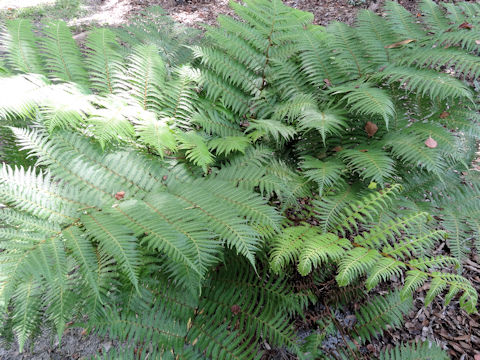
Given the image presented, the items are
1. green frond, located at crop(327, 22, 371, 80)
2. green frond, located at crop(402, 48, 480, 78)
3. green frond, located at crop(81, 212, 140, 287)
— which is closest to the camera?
green frond, located at crop(81, 212, 140, 287)

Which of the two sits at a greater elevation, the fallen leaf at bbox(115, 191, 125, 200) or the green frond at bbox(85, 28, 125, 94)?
the green frond at bbox(85, 28, 125, 94)

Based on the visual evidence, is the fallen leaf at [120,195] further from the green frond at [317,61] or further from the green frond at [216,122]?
the green frond at [317,61]

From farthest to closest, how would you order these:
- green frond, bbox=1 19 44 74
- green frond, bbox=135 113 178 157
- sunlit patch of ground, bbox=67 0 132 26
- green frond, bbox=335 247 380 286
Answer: sunlit patch of ground, bbox=67 0 132 26 < green frond, bbox=1 19 44 74 < green frond, bbox=135 113 178 157 < green frond, bbox=335 247 380 286

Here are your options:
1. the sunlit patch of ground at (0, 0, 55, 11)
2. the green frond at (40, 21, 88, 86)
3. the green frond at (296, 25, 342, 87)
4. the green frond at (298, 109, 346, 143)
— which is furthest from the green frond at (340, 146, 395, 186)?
the sunlit patch of ground at (0, 0, 55, 11)

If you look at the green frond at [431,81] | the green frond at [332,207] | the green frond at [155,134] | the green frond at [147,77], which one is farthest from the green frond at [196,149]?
the green frond at [431,81]

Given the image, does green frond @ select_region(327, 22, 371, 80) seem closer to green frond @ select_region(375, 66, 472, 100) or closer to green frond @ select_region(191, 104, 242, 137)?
green frond @ select_region(375, 66, 472, 100)

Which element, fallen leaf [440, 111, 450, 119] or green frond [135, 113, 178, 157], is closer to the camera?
green frond [135, 113, 178, 157]

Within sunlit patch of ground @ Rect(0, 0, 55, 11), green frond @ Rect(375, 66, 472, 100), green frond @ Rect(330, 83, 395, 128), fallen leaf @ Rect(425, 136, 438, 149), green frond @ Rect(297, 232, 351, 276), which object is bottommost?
sunlit patch of ground @ Rect(0, 0, 55, 11)

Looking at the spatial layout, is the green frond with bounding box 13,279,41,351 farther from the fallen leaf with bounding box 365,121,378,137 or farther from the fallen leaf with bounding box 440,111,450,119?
the fallen leaf with bounding box 440,111,450,119

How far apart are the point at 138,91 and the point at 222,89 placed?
0.57 metres

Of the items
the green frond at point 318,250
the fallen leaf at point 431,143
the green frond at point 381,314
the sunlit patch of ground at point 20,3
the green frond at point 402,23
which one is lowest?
the green frond at point 381,314

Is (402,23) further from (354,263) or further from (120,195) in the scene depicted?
(120,195)

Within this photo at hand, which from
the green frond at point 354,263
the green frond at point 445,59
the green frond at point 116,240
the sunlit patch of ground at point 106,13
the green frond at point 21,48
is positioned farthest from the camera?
the sunlit patch of ground at point 106,13

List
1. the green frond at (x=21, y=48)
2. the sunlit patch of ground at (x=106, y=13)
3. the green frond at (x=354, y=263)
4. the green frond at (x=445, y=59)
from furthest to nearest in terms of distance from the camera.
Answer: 1. the sunlit patch of ground at (x=106, y=13)
2. the green frond at (x=21, y=48)
3. the green frond at (x=445, y=59)
4. the green frond at (x=354, y=263)
